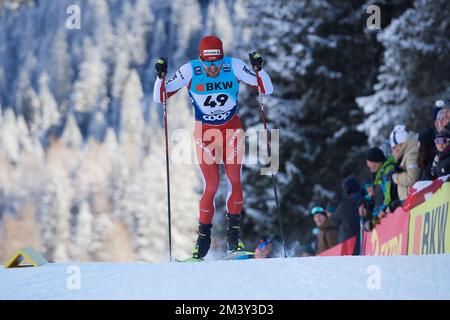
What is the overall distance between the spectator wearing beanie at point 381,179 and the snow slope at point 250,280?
129 inches

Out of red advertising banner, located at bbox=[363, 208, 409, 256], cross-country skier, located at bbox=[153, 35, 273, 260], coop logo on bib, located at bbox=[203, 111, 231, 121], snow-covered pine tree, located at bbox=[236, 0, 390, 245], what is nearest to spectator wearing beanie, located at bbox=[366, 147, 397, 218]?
red advertising banner, located at bbox=[363, 208, 409, 256]

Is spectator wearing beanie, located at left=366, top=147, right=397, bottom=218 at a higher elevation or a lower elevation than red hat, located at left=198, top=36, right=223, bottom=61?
lower

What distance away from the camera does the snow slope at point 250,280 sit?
6.69 m

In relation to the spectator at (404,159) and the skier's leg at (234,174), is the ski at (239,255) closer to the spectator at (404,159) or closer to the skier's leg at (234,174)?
the skier's leg at (234,174)

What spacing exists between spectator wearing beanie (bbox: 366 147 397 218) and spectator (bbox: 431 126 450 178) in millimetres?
1672

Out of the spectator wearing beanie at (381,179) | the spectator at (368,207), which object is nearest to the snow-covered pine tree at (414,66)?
the spectator at (368,207)

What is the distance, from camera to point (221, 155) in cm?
995

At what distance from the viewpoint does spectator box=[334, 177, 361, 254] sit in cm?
1352

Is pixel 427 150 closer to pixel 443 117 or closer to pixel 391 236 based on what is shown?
pixel 443 117

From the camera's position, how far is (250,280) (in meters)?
7.17

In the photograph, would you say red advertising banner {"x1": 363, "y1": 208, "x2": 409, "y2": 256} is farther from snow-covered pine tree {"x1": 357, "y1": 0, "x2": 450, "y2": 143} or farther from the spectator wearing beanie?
snow-covered pine tree {"x1": 357, "y1": 0, "x2": 450, "y2": 143}

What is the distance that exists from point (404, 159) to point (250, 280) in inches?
153

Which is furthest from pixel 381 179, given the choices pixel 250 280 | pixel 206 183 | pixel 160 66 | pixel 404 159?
pixel 250 280
